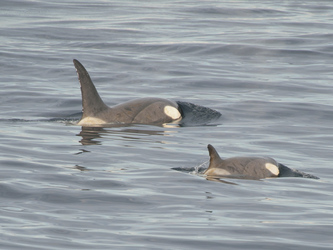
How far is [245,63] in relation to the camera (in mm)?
22031

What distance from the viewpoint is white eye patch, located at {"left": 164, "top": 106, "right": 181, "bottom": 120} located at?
14383 millimetres

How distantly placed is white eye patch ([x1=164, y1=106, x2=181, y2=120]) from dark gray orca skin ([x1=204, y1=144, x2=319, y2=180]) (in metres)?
4.25

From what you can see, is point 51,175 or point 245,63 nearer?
point 51,175

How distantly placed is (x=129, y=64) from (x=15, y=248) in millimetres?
14860

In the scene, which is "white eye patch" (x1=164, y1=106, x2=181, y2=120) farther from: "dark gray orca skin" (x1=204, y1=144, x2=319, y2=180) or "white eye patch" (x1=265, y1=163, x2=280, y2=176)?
"white eye patch" (x1=265, y1=163, x2=280, y2=176)

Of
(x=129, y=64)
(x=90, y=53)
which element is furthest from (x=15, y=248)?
(x=90, y=53)

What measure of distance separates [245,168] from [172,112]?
14.9ft

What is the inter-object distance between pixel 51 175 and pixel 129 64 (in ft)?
39.6

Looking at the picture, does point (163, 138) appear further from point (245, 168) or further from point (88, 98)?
point (245, 168)

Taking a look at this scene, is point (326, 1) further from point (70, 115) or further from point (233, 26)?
point (70, 115)

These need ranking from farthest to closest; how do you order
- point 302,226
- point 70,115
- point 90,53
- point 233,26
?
point 233,26
point 90,53
point 70,115
point 302,226

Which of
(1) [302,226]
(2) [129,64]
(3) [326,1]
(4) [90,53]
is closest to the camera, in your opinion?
(1) [302,226]

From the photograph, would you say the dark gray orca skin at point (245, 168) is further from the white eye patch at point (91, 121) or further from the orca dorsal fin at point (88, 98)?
the orca dorsal fin at point (88, 98)

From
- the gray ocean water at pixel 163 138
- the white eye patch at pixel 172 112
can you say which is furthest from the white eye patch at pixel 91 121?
the white eye patch at pixel 172 112
